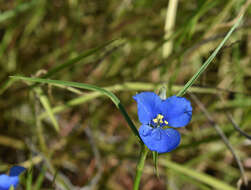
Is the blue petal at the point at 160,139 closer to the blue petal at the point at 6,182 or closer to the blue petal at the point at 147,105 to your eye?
the blue petal at the point at 147,105

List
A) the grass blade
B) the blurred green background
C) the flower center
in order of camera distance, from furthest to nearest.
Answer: the blurred green background
the grass blade
the flower center

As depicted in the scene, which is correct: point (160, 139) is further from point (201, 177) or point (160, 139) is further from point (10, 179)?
point (201, 177)

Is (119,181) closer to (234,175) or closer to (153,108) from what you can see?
(234,175)

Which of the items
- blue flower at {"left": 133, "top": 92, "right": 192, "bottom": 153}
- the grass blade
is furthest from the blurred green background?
blue flower at {"left": 133, "top": 92, "right": 192, "bottom": 153}

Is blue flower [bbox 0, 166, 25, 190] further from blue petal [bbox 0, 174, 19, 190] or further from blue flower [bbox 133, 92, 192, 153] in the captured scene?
blue flower [bbox 133, 92, 192, 153]

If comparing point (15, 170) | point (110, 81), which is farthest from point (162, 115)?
point (110, 81)

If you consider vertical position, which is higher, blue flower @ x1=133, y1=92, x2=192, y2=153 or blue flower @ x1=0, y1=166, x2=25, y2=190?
blue flower @ x1=0, y1=166, x2=25, y2=190

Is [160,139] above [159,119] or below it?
below

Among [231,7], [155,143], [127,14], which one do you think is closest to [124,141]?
[127,14]
